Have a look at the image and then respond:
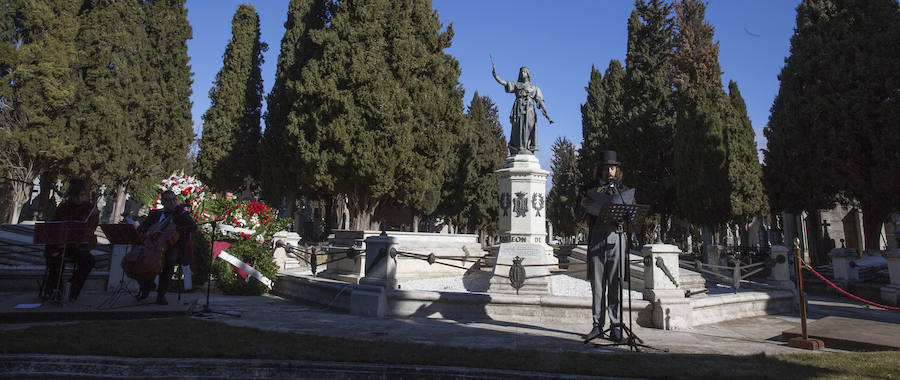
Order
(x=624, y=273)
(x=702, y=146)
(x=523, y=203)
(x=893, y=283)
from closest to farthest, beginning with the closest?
(x=624, y=273) < (x=893, y=283) < (x=523, y=203) < (x=702, y=146)

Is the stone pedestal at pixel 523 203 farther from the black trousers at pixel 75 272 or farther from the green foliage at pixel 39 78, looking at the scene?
the green foliage at pixel 39 78

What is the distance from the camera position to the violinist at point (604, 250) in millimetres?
5672

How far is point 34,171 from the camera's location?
21.1 m

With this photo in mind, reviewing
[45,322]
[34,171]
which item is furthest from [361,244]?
[34,171]

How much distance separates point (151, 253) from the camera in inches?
265

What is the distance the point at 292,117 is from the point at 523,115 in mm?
13625

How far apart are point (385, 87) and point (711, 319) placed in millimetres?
17916

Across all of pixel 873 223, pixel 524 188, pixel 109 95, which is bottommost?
pixel 873 223

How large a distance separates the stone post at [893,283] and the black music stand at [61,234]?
1622cm

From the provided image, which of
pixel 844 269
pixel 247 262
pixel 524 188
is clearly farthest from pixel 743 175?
pixel 247 262

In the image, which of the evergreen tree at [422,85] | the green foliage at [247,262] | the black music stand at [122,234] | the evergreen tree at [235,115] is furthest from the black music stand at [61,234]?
the evergreen tree at [235,115]

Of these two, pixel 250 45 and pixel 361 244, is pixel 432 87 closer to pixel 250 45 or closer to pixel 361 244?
pixel 361 244

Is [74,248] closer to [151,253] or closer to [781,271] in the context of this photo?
[151,253]

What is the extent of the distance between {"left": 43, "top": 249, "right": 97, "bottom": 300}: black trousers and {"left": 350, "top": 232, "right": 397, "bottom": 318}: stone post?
368 cm
